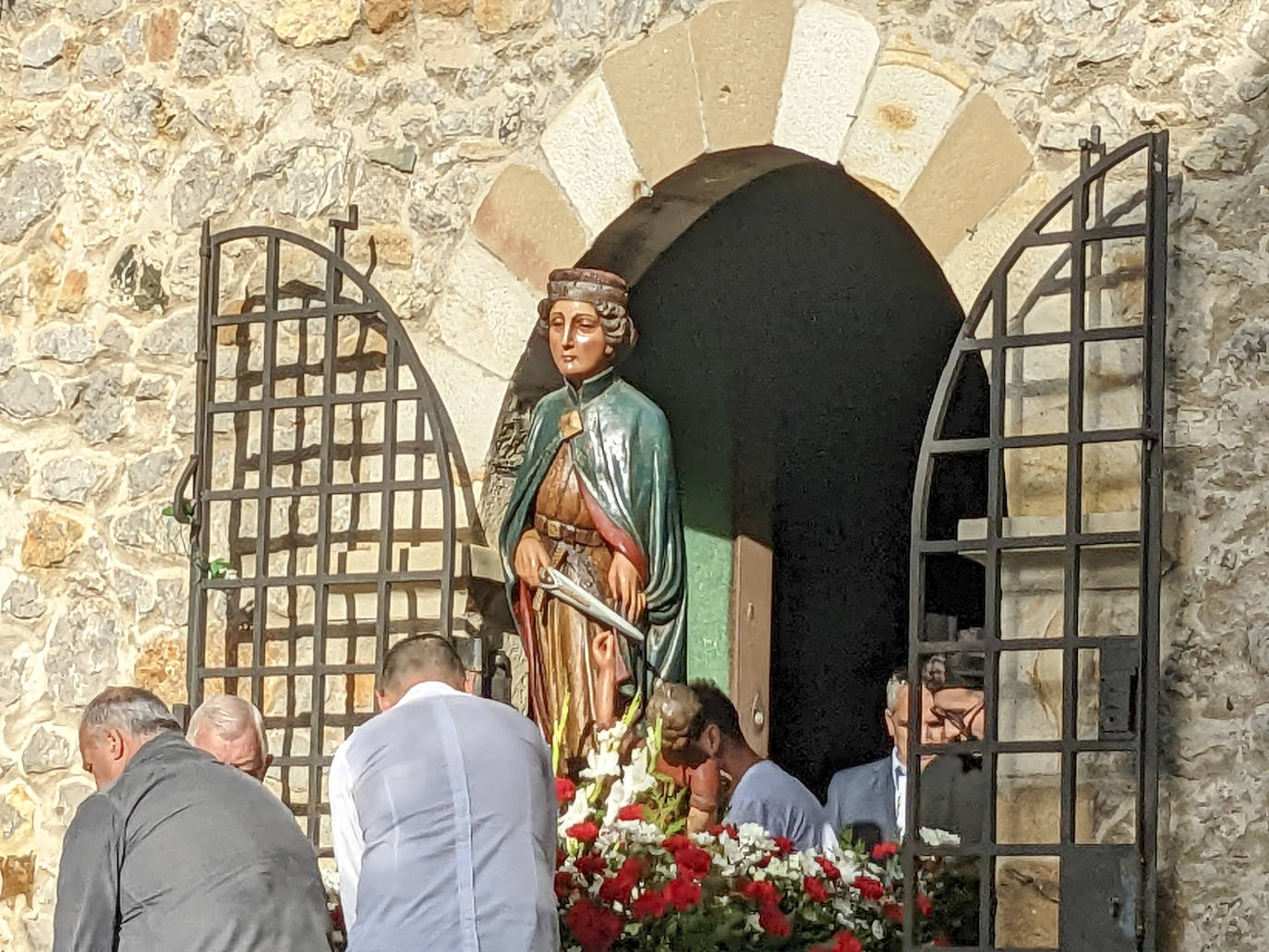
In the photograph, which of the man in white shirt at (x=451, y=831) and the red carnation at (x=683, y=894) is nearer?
the man in white shirt at (x=451, y=831)

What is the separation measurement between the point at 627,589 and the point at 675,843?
37.0 inches

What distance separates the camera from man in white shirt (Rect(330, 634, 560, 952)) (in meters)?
5.07

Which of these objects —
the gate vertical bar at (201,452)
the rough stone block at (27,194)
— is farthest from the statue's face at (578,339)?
the rough stone block at (27,194)

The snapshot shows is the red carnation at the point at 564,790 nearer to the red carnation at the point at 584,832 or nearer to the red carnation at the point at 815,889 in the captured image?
the red carnation at the point at 584,832

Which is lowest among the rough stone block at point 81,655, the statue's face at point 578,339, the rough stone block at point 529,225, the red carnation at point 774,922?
the red carnation at point 774,922

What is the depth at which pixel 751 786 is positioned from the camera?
712 cm

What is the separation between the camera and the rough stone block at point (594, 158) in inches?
276

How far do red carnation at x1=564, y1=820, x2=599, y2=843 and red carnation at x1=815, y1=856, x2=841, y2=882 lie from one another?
570 millimetres

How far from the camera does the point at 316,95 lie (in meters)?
7.49

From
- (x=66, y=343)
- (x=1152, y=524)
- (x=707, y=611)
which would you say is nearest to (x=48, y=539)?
(x=66, y=343)

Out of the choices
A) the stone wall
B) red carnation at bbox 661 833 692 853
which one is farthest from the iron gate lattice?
red carnation at bbox 661 833 692 853

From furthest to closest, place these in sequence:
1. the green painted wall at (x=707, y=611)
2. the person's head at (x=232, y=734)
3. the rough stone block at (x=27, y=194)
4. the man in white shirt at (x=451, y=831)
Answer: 1. the green painted wall at (x=707, y=611)
2. the rough stone block at (x=27, y=194)
3. the person's head at (x=232, y=734)
4. the man in white shirt at (x=451, y=831)

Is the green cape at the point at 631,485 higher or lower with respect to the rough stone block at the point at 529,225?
lower

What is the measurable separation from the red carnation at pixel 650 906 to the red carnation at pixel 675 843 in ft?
0.65
